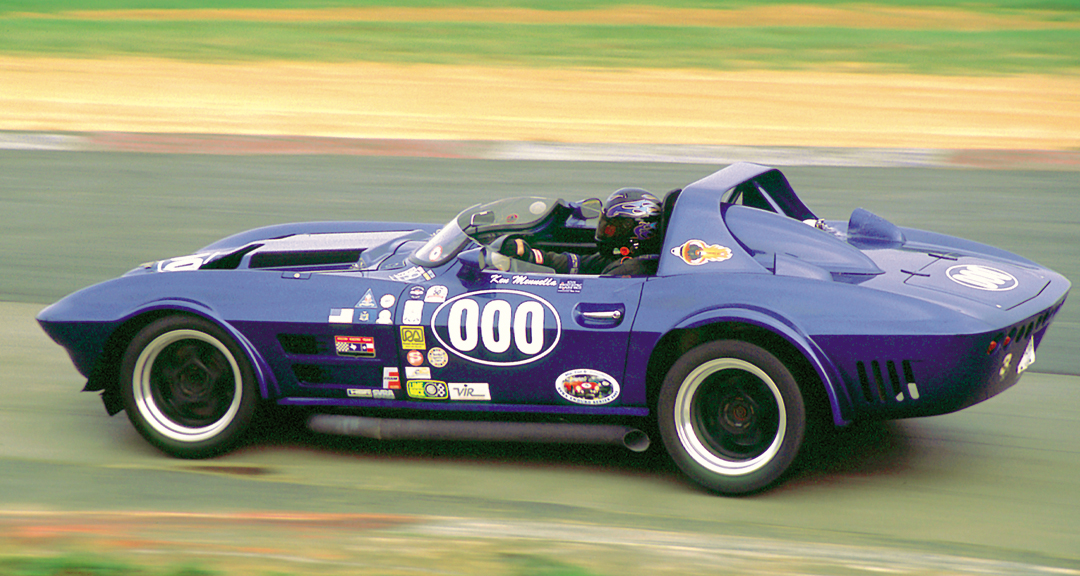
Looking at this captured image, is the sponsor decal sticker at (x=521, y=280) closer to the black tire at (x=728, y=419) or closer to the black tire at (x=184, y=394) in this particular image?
the black tire at (x=728, y=419)

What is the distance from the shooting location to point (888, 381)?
4117 millimetres

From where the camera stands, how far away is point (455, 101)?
A: 55.1 feet

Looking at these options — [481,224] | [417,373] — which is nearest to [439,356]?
[417,373]

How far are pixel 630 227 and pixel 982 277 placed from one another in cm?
148

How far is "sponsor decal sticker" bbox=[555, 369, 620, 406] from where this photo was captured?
437 centimetres

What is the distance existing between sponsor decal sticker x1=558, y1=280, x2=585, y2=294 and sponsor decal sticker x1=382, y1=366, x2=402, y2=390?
2.45 feet

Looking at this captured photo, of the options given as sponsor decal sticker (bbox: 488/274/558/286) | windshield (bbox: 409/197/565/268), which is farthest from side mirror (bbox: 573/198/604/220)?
sponsor decal sticker (bbox: 488/274/558/286)

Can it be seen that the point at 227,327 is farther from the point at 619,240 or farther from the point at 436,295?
the point at 619,240

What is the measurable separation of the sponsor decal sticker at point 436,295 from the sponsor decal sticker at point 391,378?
0.31 metres

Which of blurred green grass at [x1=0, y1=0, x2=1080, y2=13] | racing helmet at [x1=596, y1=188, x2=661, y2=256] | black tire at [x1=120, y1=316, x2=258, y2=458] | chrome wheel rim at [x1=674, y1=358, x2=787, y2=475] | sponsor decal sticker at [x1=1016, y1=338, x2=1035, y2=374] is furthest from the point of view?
blurred green grass at [x1=0, y1=0, x2=1080, y2=13]

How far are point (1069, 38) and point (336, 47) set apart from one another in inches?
591

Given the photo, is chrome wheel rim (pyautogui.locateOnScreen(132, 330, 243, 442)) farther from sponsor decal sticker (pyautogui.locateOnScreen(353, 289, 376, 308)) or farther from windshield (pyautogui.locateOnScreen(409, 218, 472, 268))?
→ windshield (pyautogui.locateOnScreen(409, 218, 472, 268))

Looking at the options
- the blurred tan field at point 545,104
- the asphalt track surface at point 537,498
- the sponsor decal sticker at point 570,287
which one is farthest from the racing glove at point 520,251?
the blurred tan field at point 545,104

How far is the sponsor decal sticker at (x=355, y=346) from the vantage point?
4.50 meters
